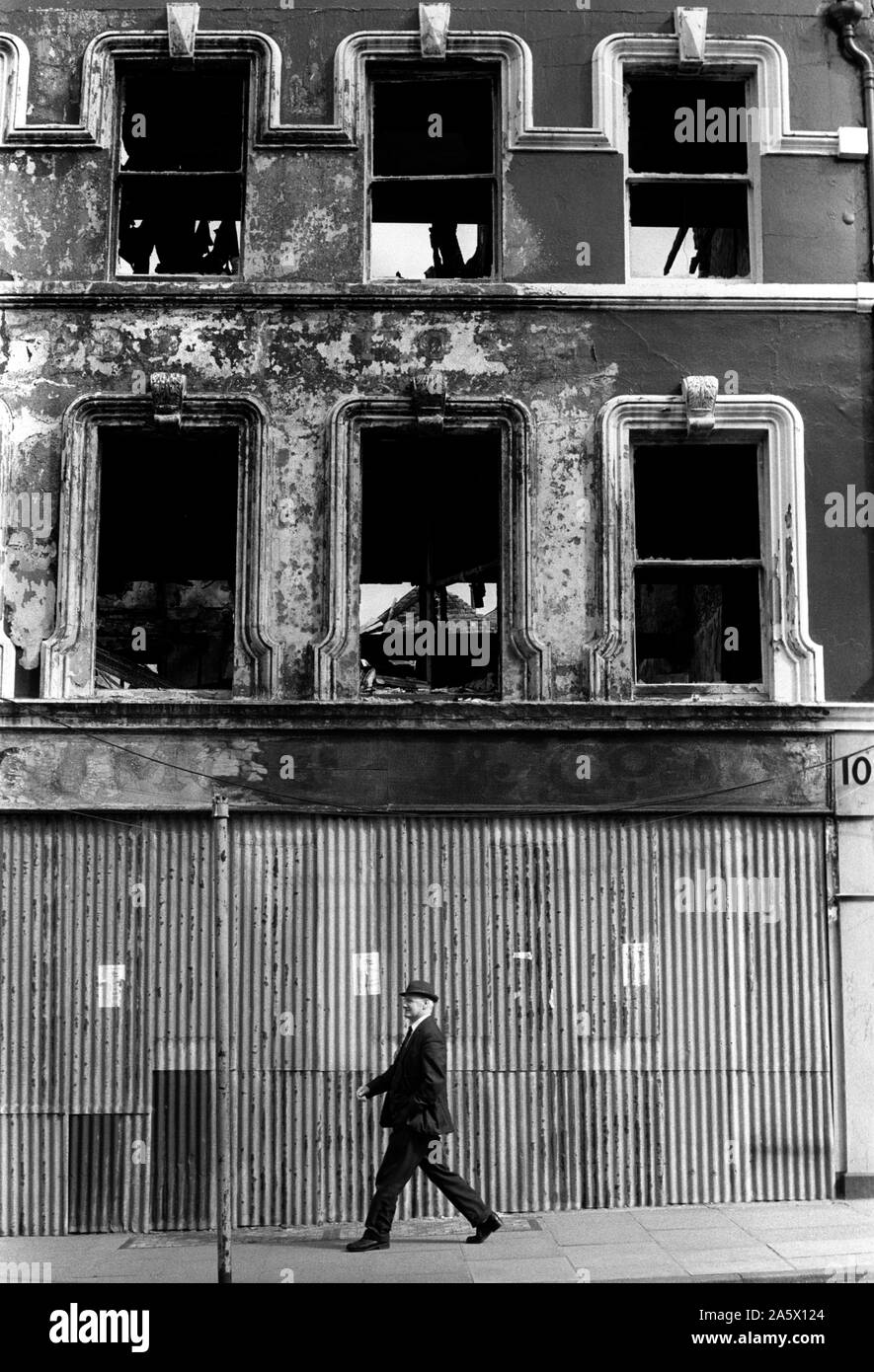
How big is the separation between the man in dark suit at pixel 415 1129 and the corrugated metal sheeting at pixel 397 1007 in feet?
4.57

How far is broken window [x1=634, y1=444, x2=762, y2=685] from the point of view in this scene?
13117mm

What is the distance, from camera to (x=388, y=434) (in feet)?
43.2

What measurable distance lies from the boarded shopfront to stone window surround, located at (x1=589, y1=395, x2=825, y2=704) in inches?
31.0

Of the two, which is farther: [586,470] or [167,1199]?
[586,470]

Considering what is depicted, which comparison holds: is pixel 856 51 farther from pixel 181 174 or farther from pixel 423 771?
pixel 423 771

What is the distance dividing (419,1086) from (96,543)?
5261 mm

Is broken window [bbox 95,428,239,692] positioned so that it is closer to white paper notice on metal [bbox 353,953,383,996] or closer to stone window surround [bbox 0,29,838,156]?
white paper notice on metal [bbox 353,953,383,996]

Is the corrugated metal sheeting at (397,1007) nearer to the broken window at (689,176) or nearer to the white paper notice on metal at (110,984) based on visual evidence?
the white paper notice on metal at (110,984)

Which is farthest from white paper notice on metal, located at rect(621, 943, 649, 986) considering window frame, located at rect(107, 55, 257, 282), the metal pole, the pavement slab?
window frame, located at rect(107, 55, 257, 282)

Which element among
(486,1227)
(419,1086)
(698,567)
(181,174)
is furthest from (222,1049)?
(181,174)

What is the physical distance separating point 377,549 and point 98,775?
299cm
